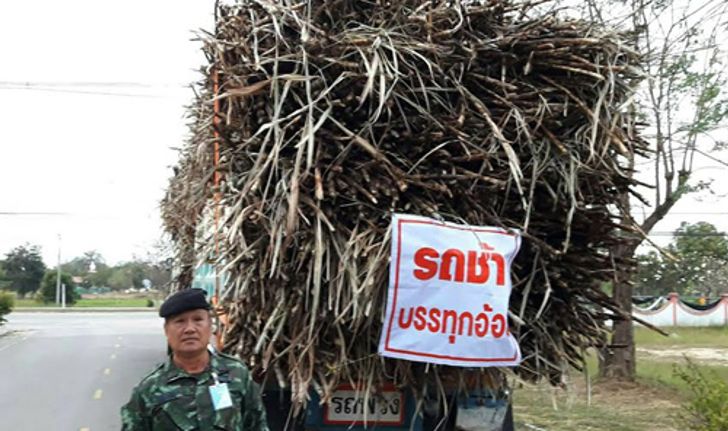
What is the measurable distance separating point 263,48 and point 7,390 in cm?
1060

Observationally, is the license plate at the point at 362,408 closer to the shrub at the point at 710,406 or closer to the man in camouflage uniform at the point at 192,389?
the man in camouflage uniform at the point at 192,389

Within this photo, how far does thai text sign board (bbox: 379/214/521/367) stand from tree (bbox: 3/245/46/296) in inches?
3325

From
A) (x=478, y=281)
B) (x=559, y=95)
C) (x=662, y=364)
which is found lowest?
(x=662, y=364)

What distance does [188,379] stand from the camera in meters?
3.04

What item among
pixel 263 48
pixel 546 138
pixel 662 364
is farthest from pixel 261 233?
pixel 662 364

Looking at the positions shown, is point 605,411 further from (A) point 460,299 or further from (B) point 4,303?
(B) point 4,303

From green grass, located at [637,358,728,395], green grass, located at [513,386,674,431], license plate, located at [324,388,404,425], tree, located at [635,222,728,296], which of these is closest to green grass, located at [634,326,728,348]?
tree, located at [635,222,728,296]

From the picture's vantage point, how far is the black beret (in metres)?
3.10

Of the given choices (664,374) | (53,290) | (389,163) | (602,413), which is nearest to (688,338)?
(664,374)

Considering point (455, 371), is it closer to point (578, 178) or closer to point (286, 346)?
point (286, 346)

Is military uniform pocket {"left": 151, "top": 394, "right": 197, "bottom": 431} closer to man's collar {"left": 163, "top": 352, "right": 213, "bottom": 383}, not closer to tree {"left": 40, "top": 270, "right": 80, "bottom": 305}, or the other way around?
man's collar {"left": 163, "top": 352, "right": 213, "bottom": 383}

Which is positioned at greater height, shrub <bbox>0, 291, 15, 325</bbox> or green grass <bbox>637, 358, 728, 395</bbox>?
shrub <bbox>0, 291, 15, 325</bbox>

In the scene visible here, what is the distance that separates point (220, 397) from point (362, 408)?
4.80 feet

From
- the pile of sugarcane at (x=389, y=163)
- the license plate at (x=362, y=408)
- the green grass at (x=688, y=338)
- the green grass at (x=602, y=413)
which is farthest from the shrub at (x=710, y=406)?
the green grass at (x=688, y=338)
